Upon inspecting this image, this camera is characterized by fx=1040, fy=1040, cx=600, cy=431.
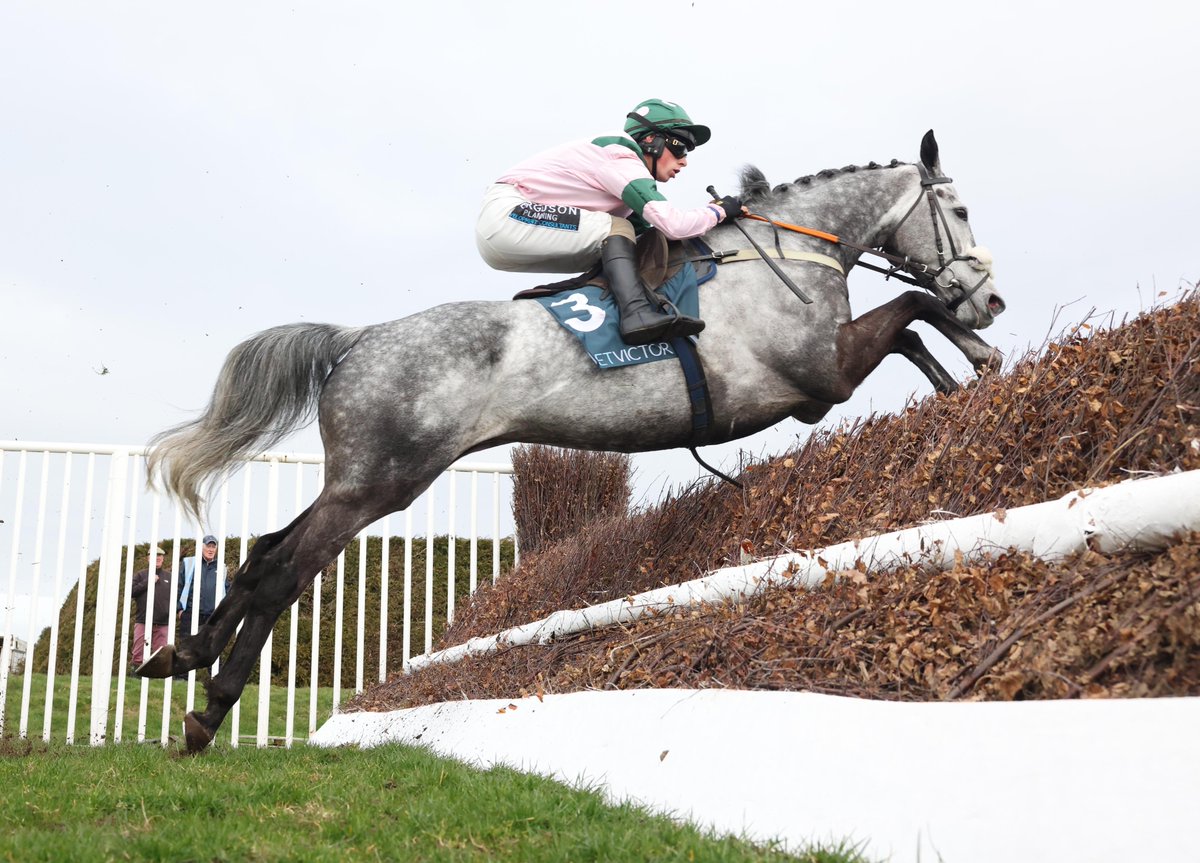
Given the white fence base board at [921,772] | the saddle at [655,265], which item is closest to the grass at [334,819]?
the white fence base board at [921,772]

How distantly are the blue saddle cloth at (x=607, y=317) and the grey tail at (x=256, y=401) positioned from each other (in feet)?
3.87

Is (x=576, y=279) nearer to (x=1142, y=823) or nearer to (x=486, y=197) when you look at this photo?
(x=486, y=197)

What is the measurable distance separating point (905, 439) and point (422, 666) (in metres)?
4.83

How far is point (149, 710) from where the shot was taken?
11.4m

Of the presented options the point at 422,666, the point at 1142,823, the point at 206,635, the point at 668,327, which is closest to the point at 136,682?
the point at 422,666

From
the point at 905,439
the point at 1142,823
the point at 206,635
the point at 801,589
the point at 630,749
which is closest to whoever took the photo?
the point at 1142,823

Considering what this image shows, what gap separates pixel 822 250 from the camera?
19.5 feet

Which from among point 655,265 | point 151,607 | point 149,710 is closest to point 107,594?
point 151,607

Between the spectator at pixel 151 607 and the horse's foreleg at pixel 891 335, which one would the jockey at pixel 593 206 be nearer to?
the horse's foreleg at pixel 891 335

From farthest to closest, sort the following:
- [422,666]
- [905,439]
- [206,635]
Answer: [422,666]
[206,635]
[905,439]

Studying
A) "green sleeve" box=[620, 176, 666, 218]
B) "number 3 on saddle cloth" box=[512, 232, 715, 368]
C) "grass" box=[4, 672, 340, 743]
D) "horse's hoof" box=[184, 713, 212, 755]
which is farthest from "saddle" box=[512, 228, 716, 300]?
"grass" box=[4, 672, 340, 743]

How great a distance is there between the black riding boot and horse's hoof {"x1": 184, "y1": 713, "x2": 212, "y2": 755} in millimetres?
3065

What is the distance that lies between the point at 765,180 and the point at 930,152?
1134 millimetres

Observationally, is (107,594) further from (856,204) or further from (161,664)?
(856,204)
